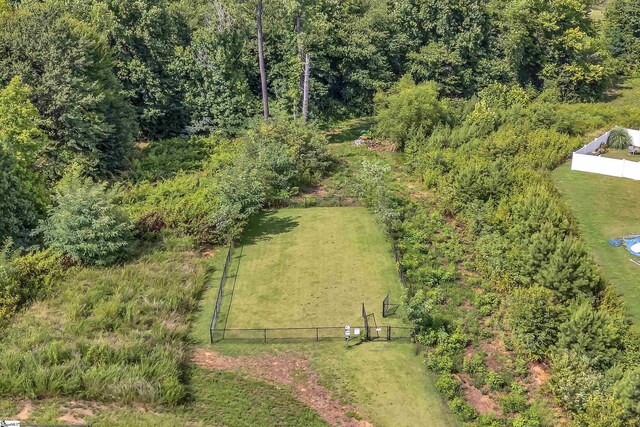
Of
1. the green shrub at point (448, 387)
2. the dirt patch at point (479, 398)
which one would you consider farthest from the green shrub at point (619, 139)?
the green shrub at point (448, 387)

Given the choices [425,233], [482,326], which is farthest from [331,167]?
[482,326]

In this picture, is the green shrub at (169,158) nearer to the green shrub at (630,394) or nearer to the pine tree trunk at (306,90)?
the pine tree trunk at (306,90)

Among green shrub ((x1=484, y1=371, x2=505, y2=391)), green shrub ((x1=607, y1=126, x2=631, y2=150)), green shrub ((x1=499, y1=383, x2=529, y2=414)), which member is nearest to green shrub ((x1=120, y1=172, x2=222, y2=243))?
green shrub ((x1=484, y1=371, x2=505, y2=391))

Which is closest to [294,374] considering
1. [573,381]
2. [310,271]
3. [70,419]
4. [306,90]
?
[310,271]

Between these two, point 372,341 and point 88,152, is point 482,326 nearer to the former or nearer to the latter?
point 372,341

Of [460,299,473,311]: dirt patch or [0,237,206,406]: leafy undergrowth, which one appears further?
[460,299,473,311]: dirt patch

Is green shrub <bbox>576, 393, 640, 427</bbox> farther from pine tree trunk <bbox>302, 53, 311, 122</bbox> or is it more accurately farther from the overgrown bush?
pine tree trunk <bbox>302, 53, 311, 122</bbox>

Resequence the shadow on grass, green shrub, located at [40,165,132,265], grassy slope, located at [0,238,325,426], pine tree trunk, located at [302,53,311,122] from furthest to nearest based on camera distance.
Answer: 1. pine tree trunk, located at [302,53,311,122]
2. the shadow on grass
3. green shrub, located at [40,165,132,265]
4. grassy slope, located at [0,238,325,426]
